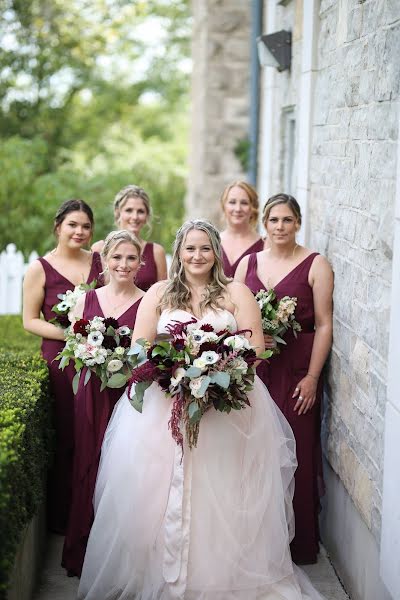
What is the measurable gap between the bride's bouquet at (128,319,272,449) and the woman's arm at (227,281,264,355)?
214 millimetres

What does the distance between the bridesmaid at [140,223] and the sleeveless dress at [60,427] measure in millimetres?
830

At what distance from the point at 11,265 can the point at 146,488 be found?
6710 mm

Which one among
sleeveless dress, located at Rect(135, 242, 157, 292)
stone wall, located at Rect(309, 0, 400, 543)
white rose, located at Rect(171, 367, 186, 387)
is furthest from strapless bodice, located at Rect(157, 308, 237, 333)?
sleeveless dress, located at Rect(135, 242, 157, 292)

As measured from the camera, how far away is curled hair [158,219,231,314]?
500cm

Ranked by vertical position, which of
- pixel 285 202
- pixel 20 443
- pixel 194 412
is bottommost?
pixel 20 443

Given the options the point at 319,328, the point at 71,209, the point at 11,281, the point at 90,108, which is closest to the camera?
the point at 319,328

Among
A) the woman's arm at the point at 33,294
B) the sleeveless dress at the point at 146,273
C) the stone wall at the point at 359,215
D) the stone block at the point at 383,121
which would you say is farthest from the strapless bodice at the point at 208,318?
the sleeveless dress at the point at 146,273

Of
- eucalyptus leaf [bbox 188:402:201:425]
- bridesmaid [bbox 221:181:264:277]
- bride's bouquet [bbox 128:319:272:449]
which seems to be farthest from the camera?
bridesmaid [bbox 221:181:264:277]

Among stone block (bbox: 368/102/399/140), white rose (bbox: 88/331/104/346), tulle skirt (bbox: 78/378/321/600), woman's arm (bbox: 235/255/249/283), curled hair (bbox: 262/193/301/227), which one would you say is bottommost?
tulle skirt (bbox: 78/378/321/600)

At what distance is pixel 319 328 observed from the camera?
5.90 metres

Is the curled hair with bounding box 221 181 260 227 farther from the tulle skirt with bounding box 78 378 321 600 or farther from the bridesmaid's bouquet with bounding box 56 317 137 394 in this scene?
the tulle skirt with bounding box 78 378 321 600

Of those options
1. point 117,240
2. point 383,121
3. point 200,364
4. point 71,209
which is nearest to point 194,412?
point 200,364

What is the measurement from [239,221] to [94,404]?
2.15 metres

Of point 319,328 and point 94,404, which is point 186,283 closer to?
point 94,404
